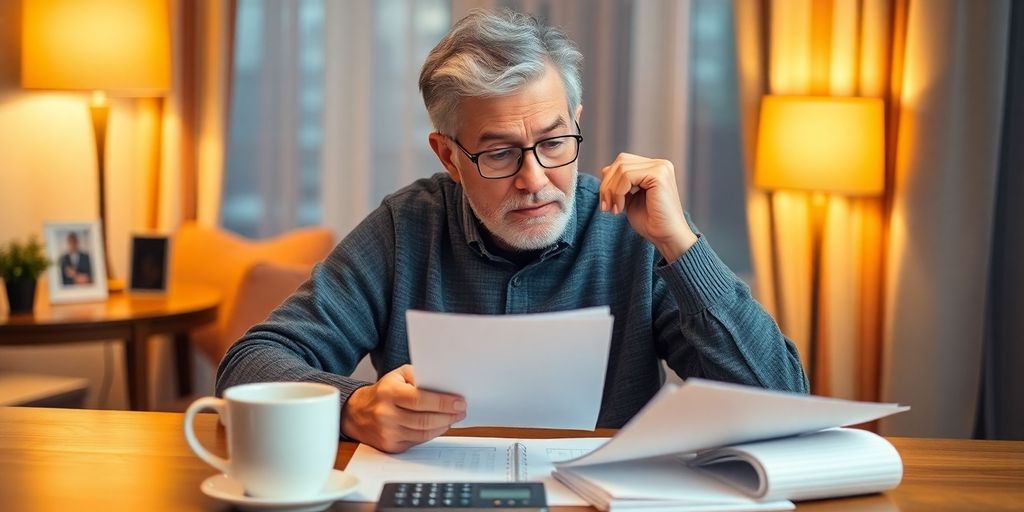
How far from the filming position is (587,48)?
3.66 metres

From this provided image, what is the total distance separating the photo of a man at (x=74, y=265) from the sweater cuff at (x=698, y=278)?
225cm

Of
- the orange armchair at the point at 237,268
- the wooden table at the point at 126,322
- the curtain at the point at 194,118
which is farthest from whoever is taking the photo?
the curtain at the point at 194,118

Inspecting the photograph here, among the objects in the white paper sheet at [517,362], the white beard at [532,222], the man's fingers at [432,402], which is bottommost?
the man's fingers at [432,402]

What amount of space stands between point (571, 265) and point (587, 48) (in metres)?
1.96

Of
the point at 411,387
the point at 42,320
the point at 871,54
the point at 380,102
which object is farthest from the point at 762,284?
the point at 411,387

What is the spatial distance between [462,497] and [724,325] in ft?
1.97

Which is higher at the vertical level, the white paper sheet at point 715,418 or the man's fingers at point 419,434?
the white paper sheet at point 715,418

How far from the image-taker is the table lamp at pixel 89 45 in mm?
3305

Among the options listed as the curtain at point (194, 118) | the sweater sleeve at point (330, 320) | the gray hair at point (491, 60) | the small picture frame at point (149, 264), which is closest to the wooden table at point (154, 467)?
the sweater sleeve at point (330, 320)

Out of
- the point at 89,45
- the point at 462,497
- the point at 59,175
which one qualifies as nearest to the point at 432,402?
the point at 462,497

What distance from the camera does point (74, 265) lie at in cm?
325

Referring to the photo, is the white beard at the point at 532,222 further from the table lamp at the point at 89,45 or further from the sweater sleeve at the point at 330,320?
the table lamp at the point at 89,45

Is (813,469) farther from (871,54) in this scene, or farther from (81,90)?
(81,90)

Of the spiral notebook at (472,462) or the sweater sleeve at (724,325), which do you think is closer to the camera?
the spiral notebook at (472,462)
